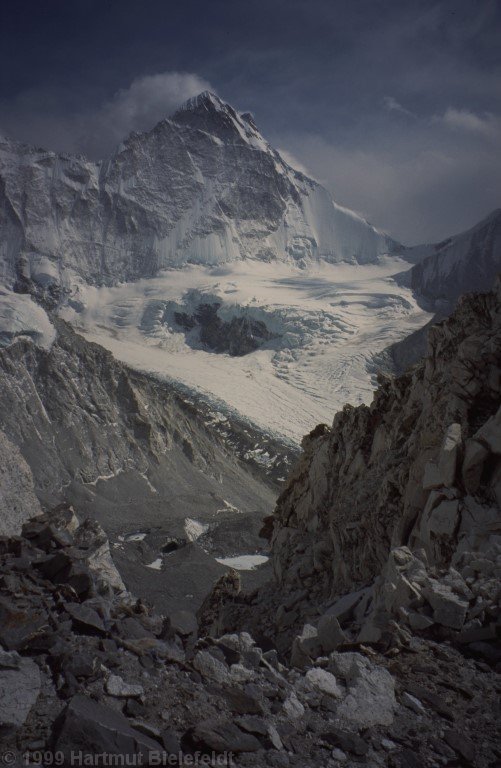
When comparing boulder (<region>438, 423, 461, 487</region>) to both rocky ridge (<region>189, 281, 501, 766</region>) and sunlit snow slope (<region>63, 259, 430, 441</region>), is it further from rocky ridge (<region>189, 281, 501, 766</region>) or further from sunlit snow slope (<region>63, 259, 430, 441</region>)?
sunlit snow slope (<region>63, 259, 430, 441</region>)

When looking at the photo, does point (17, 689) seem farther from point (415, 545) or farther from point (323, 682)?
point (415, 545)

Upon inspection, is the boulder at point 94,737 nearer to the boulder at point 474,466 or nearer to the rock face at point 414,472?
the rock face at point 414,472

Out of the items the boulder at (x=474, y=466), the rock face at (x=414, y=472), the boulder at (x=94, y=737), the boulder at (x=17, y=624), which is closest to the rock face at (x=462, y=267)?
the rock face at (x=414, y=472)

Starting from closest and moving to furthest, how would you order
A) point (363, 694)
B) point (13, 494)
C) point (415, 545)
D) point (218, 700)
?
point (218, 700), point (363, 694), point (415, 545), point (13, 494)

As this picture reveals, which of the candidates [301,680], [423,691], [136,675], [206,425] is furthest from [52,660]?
[206,425]

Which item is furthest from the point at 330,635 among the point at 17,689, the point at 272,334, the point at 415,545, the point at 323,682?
the point at 272,334

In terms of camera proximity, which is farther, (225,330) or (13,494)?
(225,330)

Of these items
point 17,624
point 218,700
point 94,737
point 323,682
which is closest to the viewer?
point 94,737

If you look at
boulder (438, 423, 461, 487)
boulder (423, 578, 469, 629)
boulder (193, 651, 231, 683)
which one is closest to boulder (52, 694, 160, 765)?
boulder (193, 651, 231, 683)
